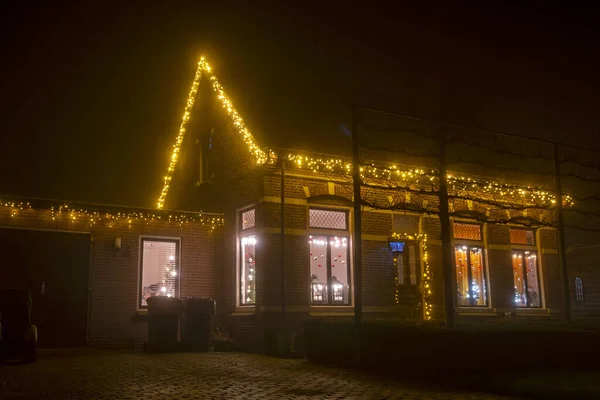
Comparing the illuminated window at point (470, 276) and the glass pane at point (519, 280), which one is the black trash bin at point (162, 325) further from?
the glass pane at point (519, 280)

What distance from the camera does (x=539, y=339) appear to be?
10789 mm

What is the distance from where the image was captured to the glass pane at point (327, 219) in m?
16.2

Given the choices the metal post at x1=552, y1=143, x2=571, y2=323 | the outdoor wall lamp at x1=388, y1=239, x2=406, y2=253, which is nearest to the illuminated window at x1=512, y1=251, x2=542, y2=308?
the outdoor wall lamp at x1=388, y1=239, x2=406, y2=253

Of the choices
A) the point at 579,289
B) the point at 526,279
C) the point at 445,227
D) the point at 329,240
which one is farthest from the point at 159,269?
the point at 579,289

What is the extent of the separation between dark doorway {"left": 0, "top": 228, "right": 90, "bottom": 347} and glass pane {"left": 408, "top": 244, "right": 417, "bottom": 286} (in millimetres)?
9049

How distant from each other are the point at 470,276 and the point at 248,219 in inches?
293

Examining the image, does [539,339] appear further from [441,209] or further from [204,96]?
[204,96]

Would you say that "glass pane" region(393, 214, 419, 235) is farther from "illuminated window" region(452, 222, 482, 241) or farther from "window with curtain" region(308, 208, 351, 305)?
"window with curtain" region(308, 208, 351, 305)

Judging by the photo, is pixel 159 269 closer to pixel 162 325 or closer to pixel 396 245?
pixel 162 325

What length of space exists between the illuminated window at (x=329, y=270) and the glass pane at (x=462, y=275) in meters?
4.23

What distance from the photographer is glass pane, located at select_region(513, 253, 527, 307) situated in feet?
64.1

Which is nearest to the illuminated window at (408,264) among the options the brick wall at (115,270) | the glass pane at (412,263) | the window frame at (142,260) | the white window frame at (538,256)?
the glass pane at (412,263)

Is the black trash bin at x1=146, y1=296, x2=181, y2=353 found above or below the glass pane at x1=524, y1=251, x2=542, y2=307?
below

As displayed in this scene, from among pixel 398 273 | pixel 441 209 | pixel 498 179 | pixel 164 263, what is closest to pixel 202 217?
pixel 164 263
